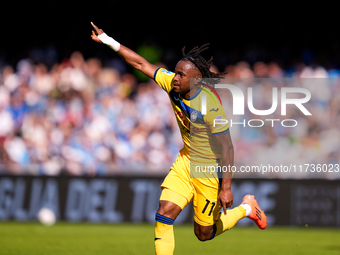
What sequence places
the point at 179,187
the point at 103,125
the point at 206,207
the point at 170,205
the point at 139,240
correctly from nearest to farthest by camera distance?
the point at 170,205, the point at 179,187, the point at 206,207, the point at 139,240, the point at 103,125

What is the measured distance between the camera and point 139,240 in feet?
31.2

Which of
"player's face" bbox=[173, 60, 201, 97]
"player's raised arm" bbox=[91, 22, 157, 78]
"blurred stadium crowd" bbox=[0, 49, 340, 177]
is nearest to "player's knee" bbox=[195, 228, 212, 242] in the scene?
"player's face" bbox=[173, 60, 201, 97]

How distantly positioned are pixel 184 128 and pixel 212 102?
52 cm

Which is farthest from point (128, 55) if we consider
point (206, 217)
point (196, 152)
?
point (206, 217)

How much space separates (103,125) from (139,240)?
4373mm

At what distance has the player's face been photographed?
5.61 meters

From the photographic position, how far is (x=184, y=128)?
6.04 meters

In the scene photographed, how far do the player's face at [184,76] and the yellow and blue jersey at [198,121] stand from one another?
0.55ft

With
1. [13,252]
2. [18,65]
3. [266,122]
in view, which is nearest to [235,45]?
[266,122]

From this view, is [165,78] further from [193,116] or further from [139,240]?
[139,240]

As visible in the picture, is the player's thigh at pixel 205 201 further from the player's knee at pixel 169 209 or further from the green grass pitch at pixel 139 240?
the green grass pitch at pixel 139 240

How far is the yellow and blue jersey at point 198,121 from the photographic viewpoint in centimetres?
565

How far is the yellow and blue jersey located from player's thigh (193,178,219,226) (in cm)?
29

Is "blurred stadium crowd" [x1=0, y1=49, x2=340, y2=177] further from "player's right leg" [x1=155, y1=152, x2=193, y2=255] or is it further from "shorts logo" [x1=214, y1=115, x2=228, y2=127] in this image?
"shorts logo" [x1=214, y1=115, x2=228, y2=127]
